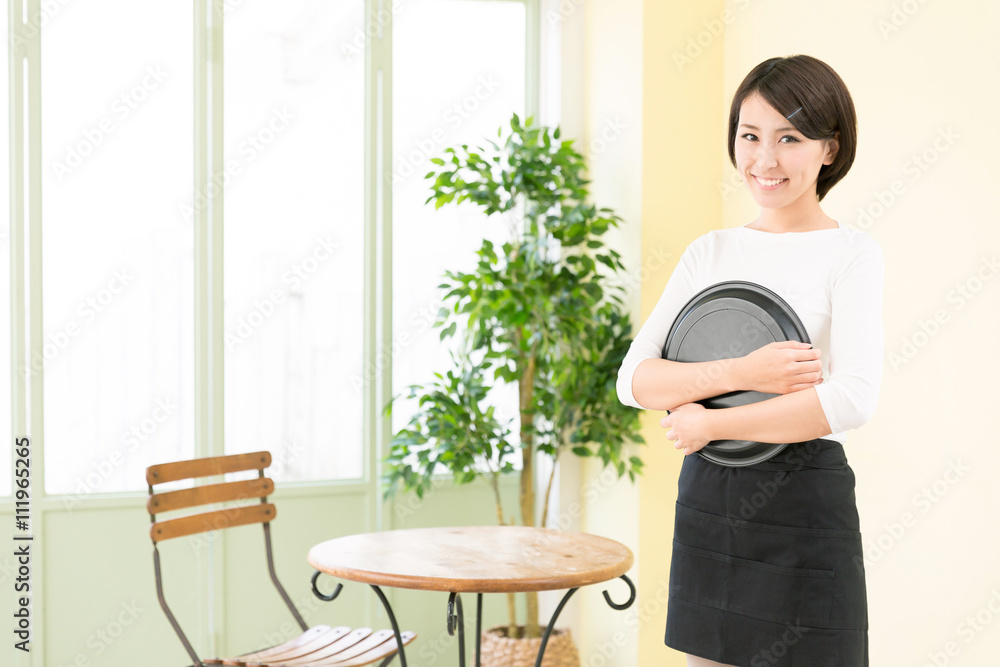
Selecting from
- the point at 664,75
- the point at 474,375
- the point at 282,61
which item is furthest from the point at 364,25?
the point at 474,375

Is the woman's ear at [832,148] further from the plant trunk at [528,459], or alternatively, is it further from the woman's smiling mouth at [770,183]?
the plant trunk at [528,459]

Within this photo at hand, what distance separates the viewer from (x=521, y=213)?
3365 millimetres

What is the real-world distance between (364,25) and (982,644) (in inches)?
112

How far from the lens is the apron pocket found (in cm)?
120

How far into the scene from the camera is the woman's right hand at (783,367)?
1.19 m

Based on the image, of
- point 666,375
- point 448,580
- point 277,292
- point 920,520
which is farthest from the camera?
point 277,292

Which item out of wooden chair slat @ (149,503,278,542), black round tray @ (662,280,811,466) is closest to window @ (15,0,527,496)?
wooden chair slat @ (149,503,278,542)

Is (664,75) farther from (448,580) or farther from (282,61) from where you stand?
(448,580)
